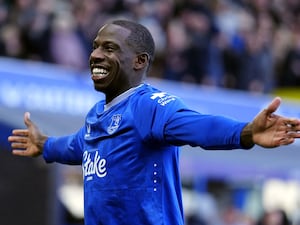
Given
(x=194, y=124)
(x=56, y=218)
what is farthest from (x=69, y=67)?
(x=194, y=124)

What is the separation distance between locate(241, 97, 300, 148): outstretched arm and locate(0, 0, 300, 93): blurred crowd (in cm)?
832

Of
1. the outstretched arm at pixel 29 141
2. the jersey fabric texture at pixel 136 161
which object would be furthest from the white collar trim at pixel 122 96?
the outstretched arm at pixel 29 141

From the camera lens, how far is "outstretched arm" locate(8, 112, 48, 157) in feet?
23.7

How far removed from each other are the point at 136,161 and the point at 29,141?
141cm

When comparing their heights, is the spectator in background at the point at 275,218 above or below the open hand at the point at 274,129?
below

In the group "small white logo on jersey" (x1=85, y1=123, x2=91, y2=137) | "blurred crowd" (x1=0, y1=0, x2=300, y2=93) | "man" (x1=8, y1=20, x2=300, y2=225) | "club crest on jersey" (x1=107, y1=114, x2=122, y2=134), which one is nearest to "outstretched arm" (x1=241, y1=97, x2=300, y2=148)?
"man" (x1=8, y1=20, x2=300, y2=225)

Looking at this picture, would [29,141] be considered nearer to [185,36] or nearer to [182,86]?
[182,86]

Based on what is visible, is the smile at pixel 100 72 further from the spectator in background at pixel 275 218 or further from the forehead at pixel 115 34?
the spectator in background at pixel 275 218

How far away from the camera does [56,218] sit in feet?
40.3

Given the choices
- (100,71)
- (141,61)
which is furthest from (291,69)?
(100,71)

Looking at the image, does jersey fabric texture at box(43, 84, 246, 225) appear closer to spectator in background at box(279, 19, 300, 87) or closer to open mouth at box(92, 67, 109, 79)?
open mouth at box(92, 67, 109, 79)

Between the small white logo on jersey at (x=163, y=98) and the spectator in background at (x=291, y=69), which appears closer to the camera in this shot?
the small white logo on jersey at (x=163, y=98)

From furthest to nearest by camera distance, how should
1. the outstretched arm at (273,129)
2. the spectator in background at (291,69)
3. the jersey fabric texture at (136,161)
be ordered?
the spectator in background at (291,69), the jersey fabric texture at (136,161), the outstretched arm at (273,129)

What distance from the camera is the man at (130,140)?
5910 millimetres
